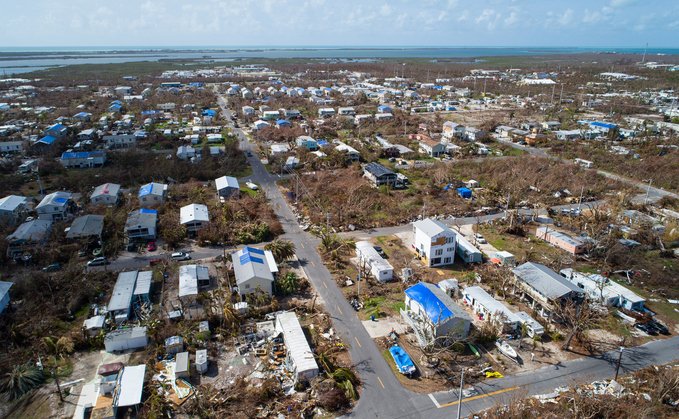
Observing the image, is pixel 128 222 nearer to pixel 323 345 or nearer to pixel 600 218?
pixel 323 345

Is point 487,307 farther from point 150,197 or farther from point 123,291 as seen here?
point 150,197

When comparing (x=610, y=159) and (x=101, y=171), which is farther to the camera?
(x=610, y=159)

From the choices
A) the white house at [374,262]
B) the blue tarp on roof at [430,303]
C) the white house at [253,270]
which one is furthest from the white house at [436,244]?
the white house at [253,270]

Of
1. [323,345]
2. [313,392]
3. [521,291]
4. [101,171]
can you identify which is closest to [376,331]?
[323,345]

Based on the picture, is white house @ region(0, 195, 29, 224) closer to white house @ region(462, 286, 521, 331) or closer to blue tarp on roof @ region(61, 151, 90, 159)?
blue tarp on roof @ region(61, 151, 90, 159)

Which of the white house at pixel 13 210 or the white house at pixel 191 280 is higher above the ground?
the white house at pixel 13 210

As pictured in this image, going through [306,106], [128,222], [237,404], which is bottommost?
Answer: [237,404]

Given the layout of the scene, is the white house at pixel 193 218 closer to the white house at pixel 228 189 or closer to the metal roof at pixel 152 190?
the metal roof at pixel 152 190
